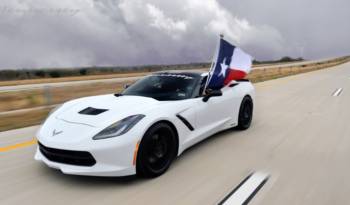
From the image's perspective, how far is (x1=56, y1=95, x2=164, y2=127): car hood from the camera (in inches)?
158

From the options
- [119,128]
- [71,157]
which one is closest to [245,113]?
[119,128]

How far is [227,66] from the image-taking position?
5828 mm

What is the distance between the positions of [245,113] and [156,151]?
3106 millimetres

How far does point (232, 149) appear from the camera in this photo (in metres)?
5.36

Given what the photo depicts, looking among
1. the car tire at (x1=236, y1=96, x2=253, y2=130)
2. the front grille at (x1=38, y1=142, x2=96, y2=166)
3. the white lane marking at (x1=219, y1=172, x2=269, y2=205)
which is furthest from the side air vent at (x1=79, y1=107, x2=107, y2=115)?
the car tire at (x1=236, y1=96, x2=253, y2=130)

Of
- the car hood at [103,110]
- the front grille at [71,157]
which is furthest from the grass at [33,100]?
the front grille at [71,157]

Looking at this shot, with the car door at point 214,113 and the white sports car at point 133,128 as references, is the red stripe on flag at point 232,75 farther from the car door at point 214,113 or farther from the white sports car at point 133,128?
the white sports car at point 133,128

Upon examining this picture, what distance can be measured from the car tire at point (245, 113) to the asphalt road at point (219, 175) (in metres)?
0.15

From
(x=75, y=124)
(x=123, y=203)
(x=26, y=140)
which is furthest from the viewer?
(x=26, y=140)

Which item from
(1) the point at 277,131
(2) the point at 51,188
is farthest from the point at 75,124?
(1) the point at 277,131

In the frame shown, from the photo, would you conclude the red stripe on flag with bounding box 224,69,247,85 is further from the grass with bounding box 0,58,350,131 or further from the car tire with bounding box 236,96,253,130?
the grass with bounding box 0,58,350,131

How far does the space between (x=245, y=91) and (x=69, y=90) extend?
8.84m

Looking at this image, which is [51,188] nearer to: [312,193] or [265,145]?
[312,193]

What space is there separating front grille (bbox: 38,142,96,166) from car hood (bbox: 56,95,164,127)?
1.32 ft
